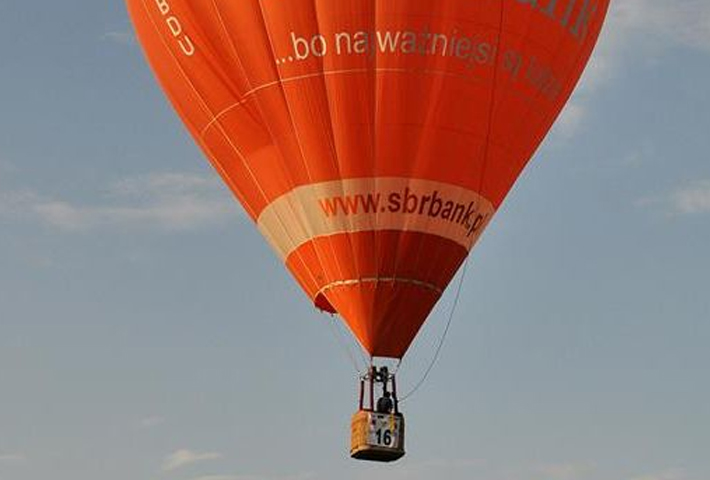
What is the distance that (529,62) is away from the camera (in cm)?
3484

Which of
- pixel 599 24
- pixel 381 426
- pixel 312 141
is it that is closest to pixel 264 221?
pixel 312 141

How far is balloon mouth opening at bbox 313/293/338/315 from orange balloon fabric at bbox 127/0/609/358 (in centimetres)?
4

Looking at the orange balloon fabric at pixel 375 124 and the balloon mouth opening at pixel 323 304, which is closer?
the orange balloon fabric at pixel 375 124

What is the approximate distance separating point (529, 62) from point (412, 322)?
15.5 ft

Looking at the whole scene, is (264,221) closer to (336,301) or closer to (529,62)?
(336,301)

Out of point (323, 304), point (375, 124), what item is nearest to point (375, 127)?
point (375, 124)

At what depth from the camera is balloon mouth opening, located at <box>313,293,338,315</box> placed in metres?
34.5

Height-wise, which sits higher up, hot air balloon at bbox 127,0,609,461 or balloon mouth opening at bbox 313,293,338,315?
hot air balloon at bbox 127,0,609,461

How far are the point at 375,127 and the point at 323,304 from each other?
3.06 m

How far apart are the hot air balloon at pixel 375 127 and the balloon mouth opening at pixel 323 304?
0.11ft

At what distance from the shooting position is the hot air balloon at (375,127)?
3381 centimetres

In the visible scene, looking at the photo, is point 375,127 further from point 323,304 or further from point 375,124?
point 323,304

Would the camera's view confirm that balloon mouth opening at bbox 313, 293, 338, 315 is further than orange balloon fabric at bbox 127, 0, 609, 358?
Yes

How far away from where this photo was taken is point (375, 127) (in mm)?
33938
